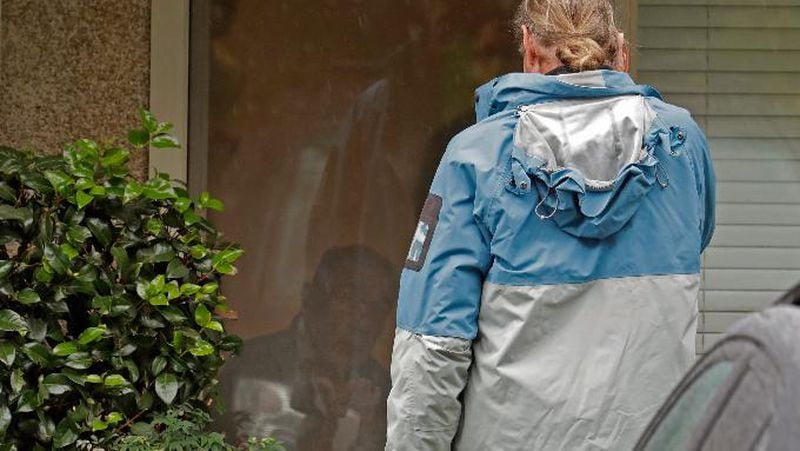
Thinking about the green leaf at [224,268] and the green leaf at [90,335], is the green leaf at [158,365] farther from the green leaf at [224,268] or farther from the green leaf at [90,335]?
the green leaf at [224,268]

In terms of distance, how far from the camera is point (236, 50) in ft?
20.8

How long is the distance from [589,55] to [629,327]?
0.66m

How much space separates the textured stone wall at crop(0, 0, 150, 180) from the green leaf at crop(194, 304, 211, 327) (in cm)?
129

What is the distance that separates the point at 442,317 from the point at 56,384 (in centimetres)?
201

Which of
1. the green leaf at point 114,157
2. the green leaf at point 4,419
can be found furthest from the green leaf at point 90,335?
the green leaf at point 114,157

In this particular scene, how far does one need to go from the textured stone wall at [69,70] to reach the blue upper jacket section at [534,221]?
2.99 m

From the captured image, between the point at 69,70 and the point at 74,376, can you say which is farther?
the point at 69,70

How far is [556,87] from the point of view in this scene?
11.4ft

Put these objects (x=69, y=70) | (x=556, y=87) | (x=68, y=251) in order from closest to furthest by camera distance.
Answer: (x=556, y=87), (x=68, y=251), (x=69, y=70)

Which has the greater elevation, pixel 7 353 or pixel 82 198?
pixel 82 198

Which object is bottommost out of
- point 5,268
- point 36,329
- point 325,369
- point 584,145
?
point 325,369

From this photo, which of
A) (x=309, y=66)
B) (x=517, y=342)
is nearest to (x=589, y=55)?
(x=517, y=342)

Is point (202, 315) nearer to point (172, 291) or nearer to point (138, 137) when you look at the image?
point (172, 291)

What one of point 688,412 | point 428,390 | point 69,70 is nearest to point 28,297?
point 69,70
